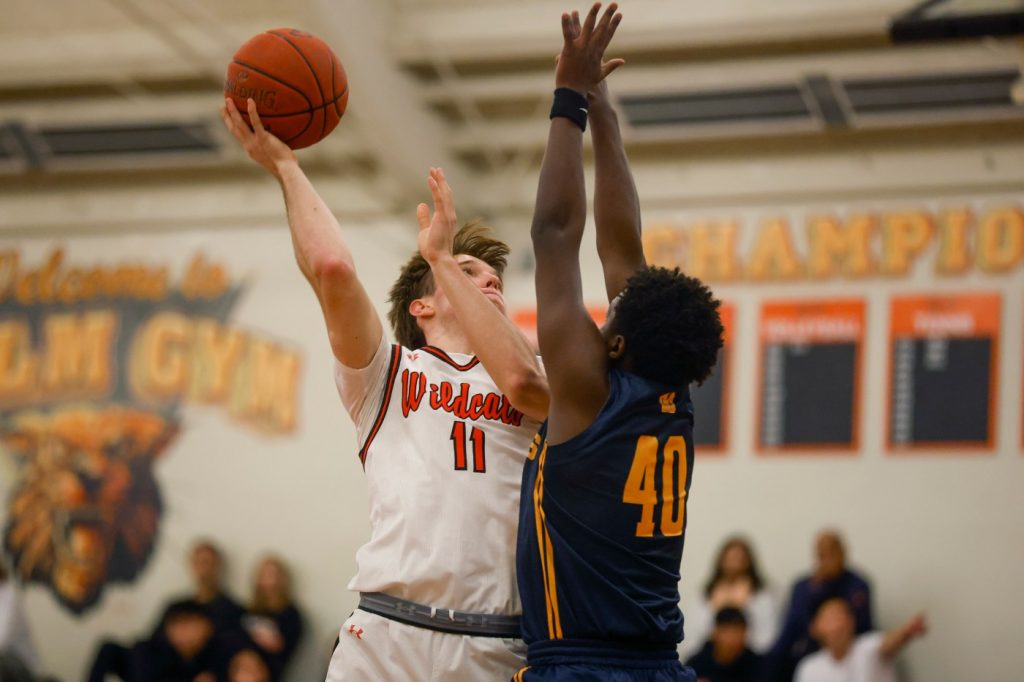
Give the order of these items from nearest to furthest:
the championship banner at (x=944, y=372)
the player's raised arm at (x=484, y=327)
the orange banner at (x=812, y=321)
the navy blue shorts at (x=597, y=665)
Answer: the navy blue shorts at (x=597, y=665) → the player's raised arm at (x=484, y=327) → the championship banner at (x=944, y=372) → the orange banner at (x=812, y=321)

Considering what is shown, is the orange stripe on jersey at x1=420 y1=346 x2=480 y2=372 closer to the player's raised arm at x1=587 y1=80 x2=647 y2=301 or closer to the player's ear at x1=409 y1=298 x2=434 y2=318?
the player's ear at x1=409 y1=298 x2=434 y2=318

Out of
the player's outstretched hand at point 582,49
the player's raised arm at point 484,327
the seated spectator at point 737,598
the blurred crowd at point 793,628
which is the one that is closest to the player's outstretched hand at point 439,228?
the player's raised arm at point 484,327

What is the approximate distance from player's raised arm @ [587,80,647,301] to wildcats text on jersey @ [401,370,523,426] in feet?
1.63

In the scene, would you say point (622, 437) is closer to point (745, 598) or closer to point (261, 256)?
point (745, 598)

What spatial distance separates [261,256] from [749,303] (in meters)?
4.57

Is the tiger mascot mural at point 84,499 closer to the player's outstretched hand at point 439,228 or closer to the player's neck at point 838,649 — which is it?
the player's neck at point 838,649

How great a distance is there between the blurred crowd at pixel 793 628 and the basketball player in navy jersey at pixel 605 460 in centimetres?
611

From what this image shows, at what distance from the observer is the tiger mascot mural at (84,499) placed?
1303cm

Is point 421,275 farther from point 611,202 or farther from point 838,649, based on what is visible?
point 838,649

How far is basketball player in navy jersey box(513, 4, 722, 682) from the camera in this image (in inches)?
149

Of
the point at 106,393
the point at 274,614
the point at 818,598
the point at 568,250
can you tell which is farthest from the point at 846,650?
the point at 106,393

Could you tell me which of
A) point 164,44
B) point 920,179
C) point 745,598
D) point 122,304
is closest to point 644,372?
point 745,598

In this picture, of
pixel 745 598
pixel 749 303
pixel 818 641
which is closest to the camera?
pixel 818 641

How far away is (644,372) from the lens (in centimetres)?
388
